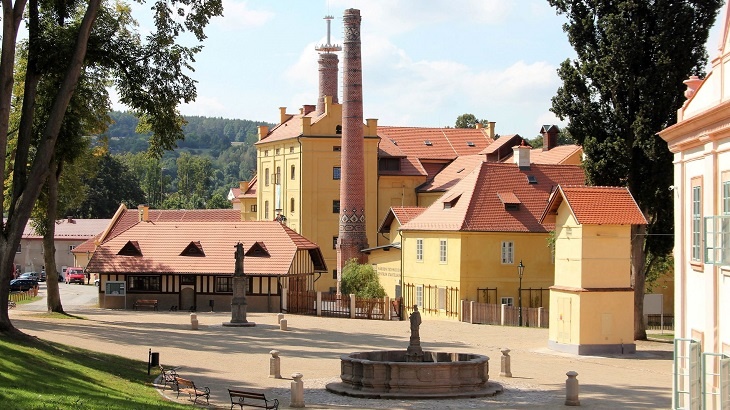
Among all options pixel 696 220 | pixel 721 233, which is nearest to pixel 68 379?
pixel 696 220

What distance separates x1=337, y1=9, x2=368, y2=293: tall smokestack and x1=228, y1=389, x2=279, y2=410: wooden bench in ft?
157

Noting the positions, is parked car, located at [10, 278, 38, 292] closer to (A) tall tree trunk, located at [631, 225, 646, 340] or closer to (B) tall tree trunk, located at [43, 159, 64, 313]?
(B) tall tree trunk, located at [43, 159, 64, 313]

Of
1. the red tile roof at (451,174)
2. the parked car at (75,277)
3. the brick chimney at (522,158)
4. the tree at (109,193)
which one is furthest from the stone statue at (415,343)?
the tree at (109,193)

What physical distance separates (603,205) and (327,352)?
10180mm

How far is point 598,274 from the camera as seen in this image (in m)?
37.9

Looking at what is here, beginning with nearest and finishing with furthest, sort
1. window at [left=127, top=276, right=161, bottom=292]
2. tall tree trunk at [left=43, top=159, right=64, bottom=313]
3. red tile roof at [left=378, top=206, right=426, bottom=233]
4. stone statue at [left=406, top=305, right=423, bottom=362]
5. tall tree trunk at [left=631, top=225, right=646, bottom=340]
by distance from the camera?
1. stone statue at [left=406, top=305, right=423, bottom=362]
2. tall tree trunk at [left=631, top=225, right=646, bottom=340]
3. tall tree trunk at [left=43, top=159, right=64, bottom=313]
4. window at [left=127, top=276, right=161, bottom=292]
5. red tile roof at [left=378, top=206, right=426, bottom=233]

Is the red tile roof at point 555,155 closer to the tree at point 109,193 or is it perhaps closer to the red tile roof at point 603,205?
the red tile roof at point 603,205

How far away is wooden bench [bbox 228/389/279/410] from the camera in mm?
23812

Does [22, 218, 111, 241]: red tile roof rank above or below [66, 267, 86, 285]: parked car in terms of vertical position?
above

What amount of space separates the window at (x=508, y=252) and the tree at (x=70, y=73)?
2571 cm

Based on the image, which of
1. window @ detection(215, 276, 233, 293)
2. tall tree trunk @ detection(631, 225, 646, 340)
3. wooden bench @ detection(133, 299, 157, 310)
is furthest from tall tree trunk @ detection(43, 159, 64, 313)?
tall tree trunk @ detection(631, 225, 646, 340)

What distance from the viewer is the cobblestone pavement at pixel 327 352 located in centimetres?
2717

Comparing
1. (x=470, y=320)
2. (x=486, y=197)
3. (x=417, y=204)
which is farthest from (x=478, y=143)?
(x=470, y=320)

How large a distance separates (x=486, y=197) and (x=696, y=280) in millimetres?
34372
